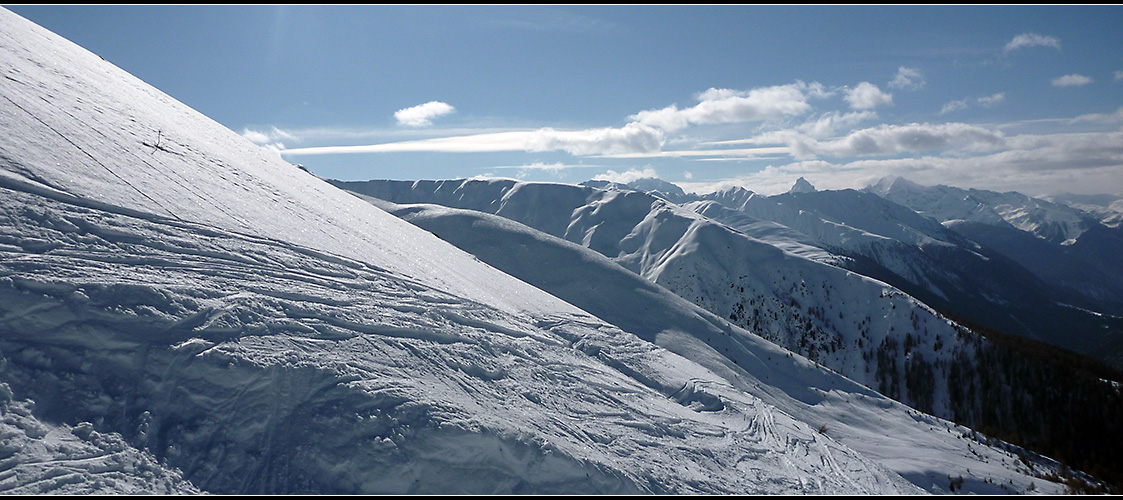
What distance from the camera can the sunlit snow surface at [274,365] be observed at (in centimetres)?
568

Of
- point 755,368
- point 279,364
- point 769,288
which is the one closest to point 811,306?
point 769,288

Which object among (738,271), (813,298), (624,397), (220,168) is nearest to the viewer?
(624,397)

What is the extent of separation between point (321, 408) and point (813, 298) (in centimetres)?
8513

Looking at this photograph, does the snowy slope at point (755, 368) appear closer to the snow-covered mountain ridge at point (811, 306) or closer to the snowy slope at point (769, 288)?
the snow-covered mountain ridge at point (811, 306)

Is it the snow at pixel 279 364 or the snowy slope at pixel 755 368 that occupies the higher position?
the snow at pixel 279 364

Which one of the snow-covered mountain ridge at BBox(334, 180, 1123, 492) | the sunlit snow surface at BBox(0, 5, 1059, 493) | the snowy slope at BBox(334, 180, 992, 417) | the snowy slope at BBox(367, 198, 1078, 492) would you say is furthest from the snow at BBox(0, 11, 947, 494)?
the snowy slope at BBox(334, 180, 992, 417)

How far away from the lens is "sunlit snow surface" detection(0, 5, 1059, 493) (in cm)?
568

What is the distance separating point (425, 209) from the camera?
5769 centimetres

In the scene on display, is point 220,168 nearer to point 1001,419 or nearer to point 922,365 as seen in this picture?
point 922,365

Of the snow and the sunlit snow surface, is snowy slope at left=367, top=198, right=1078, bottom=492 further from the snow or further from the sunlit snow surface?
the snow

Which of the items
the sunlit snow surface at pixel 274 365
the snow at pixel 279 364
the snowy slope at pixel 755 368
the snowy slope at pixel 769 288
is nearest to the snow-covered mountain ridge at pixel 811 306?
the snowy slope at pixel 769 288

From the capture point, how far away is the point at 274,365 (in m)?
6.86

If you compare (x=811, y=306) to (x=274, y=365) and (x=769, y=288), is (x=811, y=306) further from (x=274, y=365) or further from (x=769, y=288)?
(x=274, y=365)

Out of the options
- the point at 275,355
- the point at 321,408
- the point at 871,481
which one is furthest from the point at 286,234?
the point at 871,481
